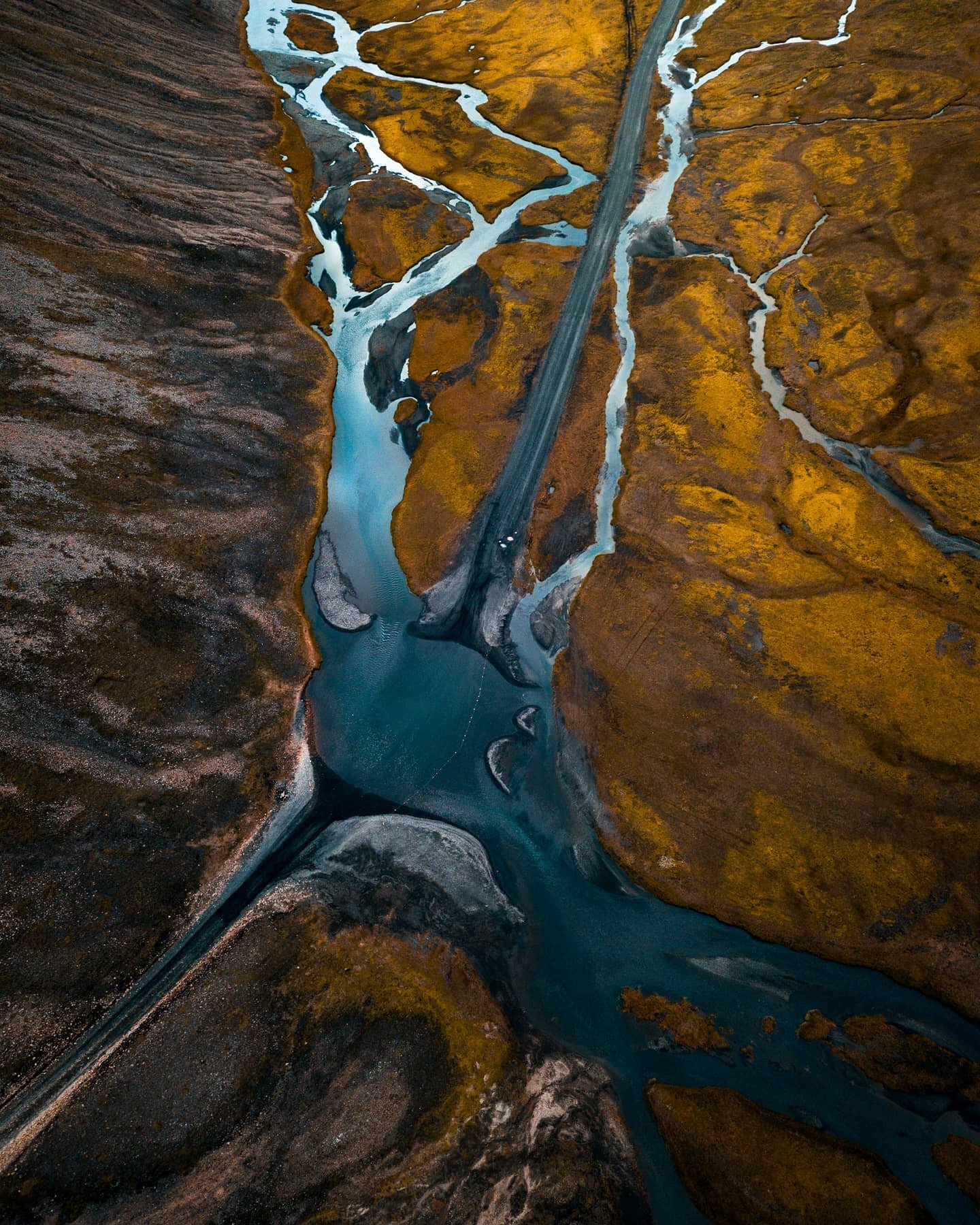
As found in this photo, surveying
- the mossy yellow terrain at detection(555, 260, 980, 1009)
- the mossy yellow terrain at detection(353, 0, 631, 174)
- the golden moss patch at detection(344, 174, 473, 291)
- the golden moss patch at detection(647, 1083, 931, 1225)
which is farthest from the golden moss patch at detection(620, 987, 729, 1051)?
the mossy yellow terrain at detection(353, 0, 631, 174)

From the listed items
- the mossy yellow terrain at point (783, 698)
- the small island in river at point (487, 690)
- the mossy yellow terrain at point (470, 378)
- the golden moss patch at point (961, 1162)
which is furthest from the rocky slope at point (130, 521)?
the golden moss patch at point (961, 1162)

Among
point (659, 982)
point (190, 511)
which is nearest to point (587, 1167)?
point (659, 982)

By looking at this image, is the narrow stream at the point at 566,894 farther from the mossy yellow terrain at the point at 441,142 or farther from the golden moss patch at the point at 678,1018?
the mossy yellow terrain at the point at 441,142

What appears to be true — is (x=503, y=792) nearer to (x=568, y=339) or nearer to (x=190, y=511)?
(x=190, y=511)

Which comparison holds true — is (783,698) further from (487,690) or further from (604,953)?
(487,690)

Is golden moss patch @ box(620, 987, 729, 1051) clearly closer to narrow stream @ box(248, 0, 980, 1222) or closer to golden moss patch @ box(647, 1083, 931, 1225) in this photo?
narrow stream @ box(248, 0, 980, 1222)

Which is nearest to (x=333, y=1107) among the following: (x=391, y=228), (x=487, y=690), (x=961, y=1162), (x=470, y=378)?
(x=487, y=690)
